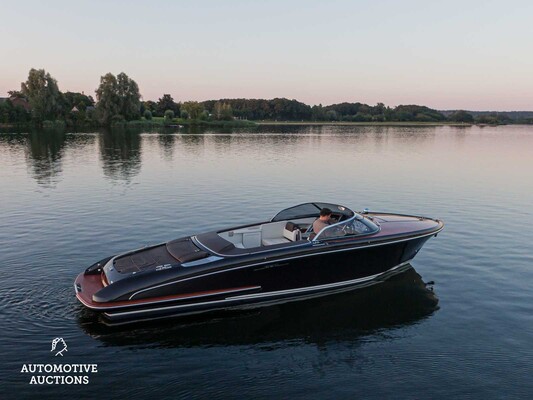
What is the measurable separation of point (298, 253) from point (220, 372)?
3.47 m

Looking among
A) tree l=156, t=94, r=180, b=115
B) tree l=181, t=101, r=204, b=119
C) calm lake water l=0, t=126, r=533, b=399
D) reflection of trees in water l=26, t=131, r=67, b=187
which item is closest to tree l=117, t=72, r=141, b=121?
tree l=181, t=101, r=204, b=119

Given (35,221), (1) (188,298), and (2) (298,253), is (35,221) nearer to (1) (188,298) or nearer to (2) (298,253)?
(1) (188,298)

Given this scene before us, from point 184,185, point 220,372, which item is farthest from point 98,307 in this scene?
point 184,185

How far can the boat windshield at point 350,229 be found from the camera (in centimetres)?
1075

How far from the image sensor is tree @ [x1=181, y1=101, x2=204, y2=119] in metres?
130

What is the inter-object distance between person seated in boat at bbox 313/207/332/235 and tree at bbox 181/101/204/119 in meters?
124

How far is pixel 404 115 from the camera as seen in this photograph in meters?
194

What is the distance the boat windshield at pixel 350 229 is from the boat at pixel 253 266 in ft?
0.09

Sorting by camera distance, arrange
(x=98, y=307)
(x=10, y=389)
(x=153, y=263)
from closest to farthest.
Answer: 1. (x=10, y=389)
2. (x=98, y=307)
3. (x=153, y=263)

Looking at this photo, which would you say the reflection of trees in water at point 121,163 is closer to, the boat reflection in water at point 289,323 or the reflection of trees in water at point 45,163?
the reflection of trees in water at point 45,163

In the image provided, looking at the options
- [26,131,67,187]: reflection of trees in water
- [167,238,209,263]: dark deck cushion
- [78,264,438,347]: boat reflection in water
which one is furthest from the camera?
[26,131,67,187]: reflection of trees in water

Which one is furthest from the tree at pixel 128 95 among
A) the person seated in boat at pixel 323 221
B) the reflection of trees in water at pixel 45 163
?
the person seated in boat at pixel 323 221

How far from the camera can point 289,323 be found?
9.84 meters

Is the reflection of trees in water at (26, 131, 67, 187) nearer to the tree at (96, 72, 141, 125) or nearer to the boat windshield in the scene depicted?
the boat windshield
